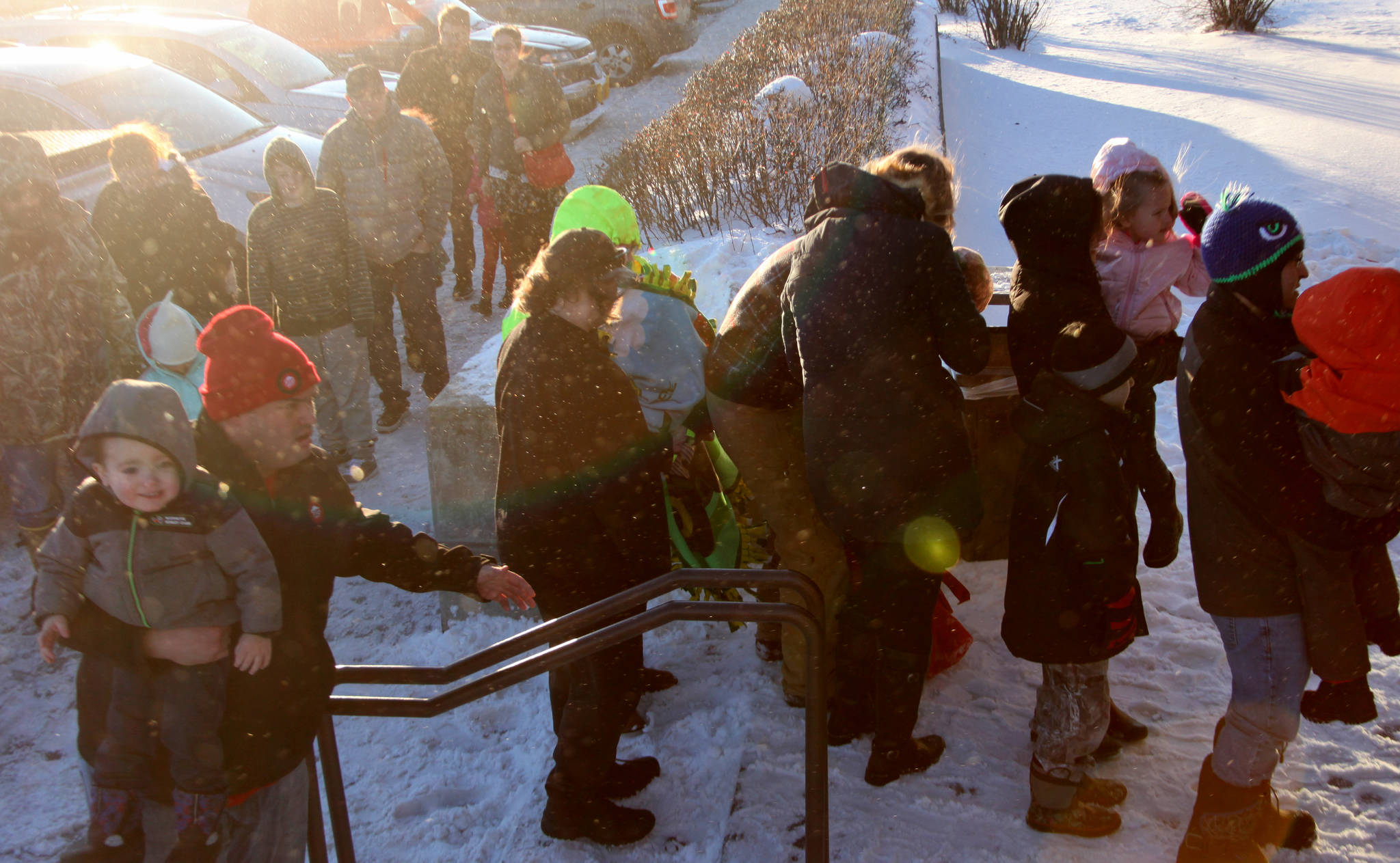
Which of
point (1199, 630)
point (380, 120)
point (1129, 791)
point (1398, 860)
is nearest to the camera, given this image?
point (1398, 860)

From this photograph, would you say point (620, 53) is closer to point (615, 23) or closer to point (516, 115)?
point (615, 23)

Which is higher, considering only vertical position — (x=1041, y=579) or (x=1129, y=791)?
(x=1041, y=579)

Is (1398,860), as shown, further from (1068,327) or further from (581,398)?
(581,398)

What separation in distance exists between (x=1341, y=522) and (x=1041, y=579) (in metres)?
0.65

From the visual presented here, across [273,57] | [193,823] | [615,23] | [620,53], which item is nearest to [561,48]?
[620,53]

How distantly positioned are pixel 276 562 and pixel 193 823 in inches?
21.6

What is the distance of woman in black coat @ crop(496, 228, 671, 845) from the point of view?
2.44m

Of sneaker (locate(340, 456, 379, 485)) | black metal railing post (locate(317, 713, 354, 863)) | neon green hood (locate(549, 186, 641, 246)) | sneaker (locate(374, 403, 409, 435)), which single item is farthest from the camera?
sneaker (locate(374, 403, 409, 435))

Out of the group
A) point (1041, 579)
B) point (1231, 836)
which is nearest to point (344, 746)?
point (1041, 579)

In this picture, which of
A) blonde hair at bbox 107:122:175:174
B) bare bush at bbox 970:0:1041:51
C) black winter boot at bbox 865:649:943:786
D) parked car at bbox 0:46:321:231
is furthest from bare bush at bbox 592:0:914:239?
black winter boot at bbox 865:649:943:786

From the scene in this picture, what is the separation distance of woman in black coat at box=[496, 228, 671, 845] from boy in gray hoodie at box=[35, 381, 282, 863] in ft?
2.33

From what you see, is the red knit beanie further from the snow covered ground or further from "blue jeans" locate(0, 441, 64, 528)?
"blue jeans" locate(0, 441, 64, 528)

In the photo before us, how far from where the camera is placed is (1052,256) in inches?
90.0

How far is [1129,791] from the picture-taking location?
2670 mm
